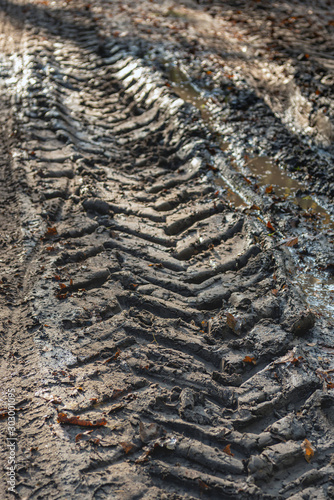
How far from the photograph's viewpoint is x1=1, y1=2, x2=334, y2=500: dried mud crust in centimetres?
237

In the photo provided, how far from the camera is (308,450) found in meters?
2.45

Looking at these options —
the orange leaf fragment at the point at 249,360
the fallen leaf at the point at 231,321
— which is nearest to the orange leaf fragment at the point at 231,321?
the fallen leaf at the point at 231,321

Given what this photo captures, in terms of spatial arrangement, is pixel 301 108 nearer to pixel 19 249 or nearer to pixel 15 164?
pixel 15 164

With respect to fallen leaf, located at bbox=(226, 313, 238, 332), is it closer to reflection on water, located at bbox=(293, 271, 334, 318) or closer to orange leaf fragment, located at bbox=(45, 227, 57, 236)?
reflection on water, located at bbox=(293, 271, 334, 318)

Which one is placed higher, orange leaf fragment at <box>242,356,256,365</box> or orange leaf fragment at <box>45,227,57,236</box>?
orange leaf fragment at <box>45,227,57,236</box>

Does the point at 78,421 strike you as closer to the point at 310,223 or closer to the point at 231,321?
the point at 231,321

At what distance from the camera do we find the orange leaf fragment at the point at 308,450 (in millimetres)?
2433

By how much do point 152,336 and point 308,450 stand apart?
4.12 feet

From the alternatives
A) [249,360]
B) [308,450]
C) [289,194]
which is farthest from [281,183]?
[308,450]

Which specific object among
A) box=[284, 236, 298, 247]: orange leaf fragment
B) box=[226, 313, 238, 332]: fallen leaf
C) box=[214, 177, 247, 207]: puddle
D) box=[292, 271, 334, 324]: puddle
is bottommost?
box=[292, 271, 334, 324]: puddle

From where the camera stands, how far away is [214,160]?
515 cm

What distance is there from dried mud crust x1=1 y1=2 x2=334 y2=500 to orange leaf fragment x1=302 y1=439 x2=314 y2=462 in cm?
1

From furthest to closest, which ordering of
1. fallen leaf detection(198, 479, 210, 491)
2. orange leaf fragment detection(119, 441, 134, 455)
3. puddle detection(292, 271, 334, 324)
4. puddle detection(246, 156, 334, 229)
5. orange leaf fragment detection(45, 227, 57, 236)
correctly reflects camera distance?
puddle detection(246, 156, 334, 229), orange leaf fragment detection(45, 227, 57, 236), puddle detection(292, 271, 334, 324), orange leaf fragment detection(119, 441, 134, 455), fallen leaf detection(198, 479, 210, 491)

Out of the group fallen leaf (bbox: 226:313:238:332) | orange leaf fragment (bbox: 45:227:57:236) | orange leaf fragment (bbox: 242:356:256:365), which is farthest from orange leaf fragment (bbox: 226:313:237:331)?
orange leaf fragment (bbox: 45:227:57:236)
